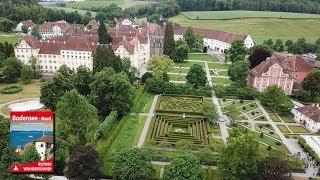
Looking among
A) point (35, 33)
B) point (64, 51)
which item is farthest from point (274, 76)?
point (35, 33)

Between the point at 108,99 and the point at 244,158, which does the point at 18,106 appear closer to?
the point at 108,99

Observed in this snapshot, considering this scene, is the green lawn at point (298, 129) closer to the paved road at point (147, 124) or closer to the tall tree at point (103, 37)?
the paved road at point (147, 124)

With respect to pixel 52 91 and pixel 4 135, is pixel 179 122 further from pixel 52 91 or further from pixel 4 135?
pixel 4 135

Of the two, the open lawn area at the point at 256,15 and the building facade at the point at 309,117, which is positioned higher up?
the open lawn area at the point at 256,15

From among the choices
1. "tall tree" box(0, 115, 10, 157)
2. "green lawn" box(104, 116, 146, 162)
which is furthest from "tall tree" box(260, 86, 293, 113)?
"tall tree" box(0, 115, 10, 157)

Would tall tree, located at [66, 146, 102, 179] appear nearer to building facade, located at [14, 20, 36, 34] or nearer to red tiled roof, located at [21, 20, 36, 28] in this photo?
building facade, located at [14, 20, 36, 34]

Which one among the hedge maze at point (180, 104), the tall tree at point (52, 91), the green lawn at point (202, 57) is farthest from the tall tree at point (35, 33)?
the tall tree at point (52, 91)
